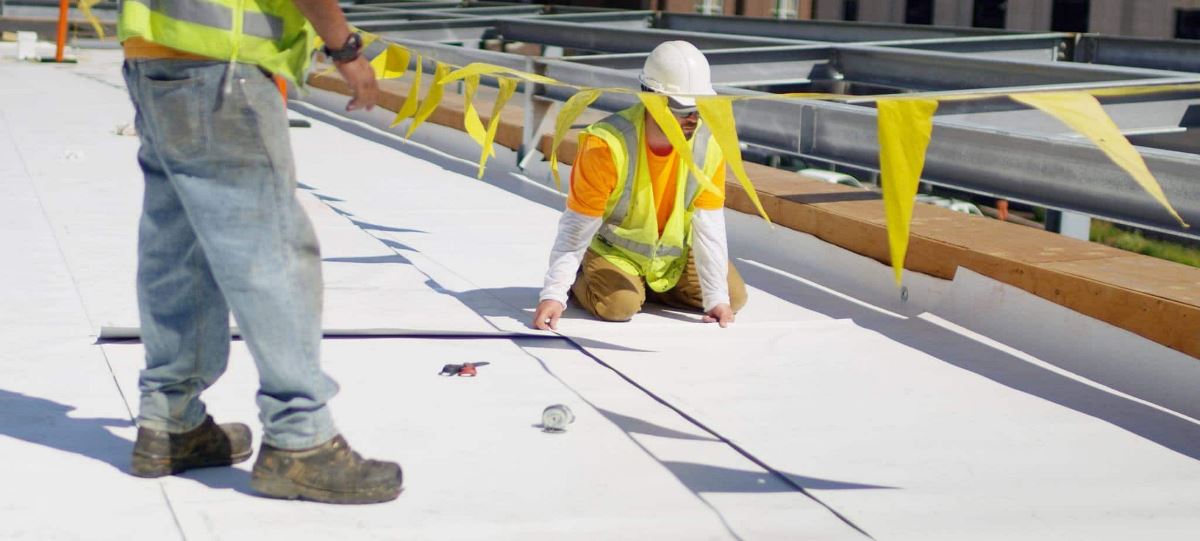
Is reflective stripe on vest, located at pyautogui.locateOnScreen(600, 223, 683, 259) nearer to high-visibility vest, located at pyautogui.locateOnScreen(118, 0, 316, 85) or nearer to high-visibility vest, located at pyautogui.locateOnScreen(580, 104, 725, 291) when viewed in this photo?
high-visibility vest, located at pyautogui.locateOnScreen(580, 104, 725, 291)

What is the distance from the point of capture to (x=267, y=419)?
4145 millimetres

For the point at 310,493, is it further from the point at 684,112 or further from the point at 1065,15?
the point at 1065,15

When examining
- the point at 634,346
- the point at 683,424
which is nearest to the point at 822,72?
the point at 634,346

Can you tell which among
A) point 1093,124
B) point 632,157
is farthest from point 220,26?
point 632,157

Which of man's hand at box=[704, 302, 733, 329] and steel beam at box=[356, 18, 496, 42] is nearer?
man's hand at box=[704, 302, 733, 329]

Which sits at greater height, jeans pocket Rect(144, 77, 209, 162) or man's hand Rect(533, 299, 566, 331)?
jeans pocket Rect(144, 77, 209, 162)

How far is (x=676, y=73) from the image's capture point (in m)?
6.29

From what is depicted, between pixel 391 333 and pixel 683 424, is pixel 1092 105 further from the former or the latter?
pixel 391 333

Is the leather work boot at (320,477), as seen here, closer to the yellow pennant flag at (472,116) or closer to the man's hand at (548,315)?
the man's hand at (548,315)

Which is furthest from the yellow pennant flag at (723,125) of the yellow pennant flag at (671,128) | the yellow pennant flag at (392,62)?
the yellow pennant flag at (392,62)

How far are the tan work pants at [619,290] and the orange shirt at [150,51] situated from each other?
2.81 m

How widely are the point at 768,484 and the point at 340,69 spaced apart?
164cm

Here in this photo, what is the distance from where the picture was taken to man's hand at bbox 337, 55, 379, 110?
411 centimetres

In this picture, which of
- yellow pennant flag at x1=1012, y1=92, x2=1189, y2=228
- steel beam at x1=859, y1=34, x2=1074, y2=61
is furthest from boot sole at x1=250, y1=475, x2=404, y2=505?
steel beam at x1=859, y1=34, x2=1074, y2=61
